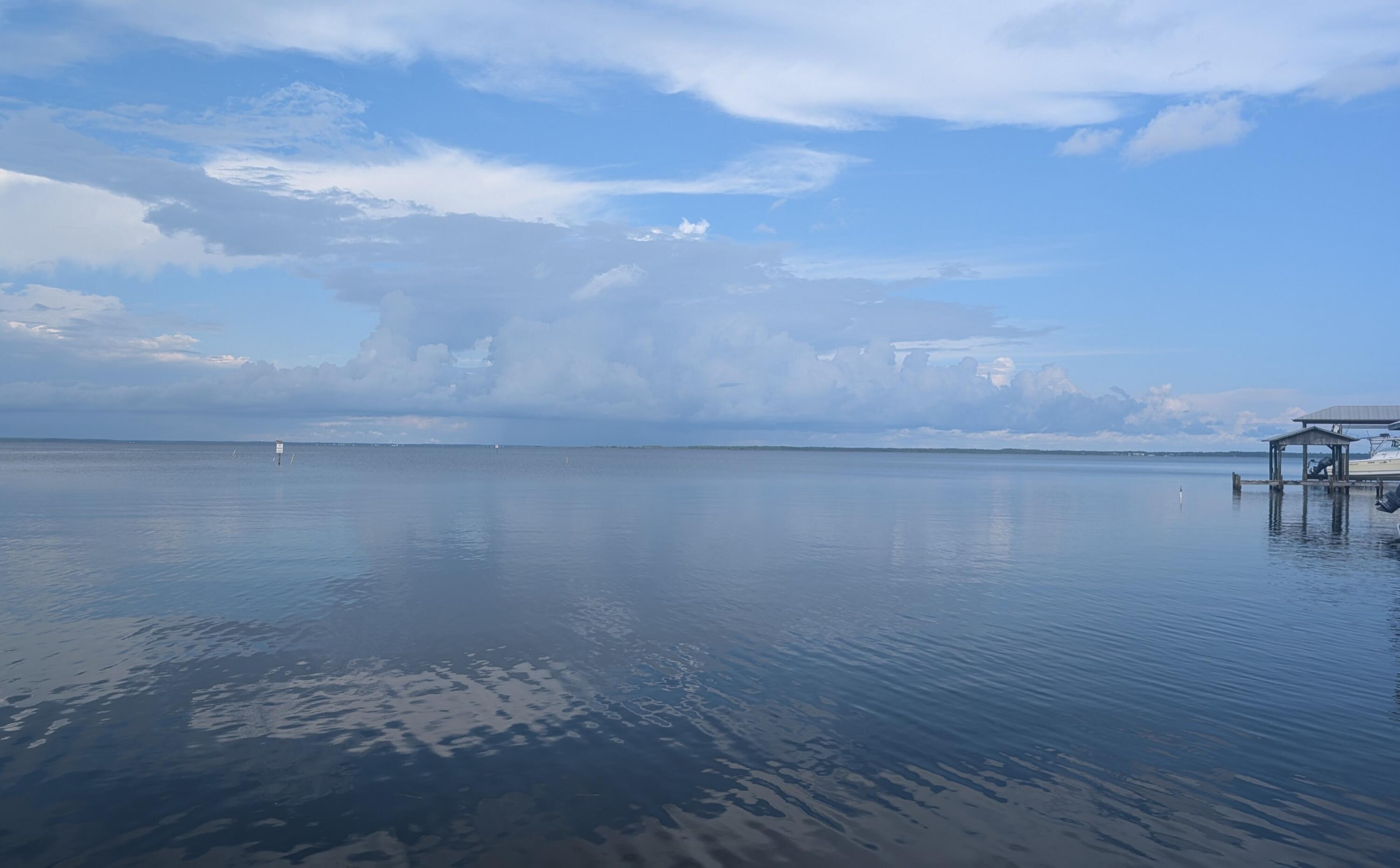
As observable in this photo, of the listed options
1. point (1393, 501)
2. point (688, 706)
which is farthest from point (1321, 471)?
point (688, 706)

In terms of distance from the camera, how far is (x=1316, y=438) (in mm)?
81562

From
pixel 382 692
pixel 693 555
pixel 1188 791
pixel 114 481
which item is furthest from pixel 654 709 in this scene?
pixel 114 481

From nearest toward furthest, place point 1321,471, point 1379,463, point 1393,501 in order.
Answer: point 1393,501 → point 1379,463 → point 1321,471

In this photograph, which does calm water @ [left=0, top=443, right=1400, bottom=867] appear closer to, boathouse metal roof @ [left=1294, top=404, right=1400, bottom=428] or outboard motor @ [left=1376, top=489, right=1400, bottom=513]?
outboard motor @ [left=1376, top=489, right=1400, bottom=513]

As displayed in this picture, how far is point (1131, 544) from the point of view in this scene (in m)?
47.7

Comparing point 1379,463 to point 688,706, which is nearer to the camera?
point 688,706

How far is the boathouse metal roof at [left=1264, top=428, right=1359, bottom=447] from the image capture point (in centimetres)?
8012

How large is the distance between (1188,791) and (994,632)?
1088cm

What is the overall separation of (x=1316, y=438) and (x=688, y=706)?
89500 mm

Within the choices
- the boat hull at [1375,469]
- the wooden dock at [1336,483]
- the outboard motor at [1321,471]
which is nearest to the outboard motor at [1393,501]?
the wooden dock at [1336,483]

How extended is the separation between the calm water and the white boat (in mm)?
50339

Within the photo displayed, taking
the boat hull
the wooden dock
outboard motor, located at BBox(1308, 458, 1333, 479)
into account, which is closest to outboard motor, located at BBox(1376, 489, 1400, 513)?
the wooden dock

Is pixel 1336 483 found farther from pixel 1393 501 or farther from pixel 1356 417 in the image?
pixel 1393 501

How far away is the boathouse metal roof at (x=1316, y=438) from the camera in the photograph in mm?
80125
